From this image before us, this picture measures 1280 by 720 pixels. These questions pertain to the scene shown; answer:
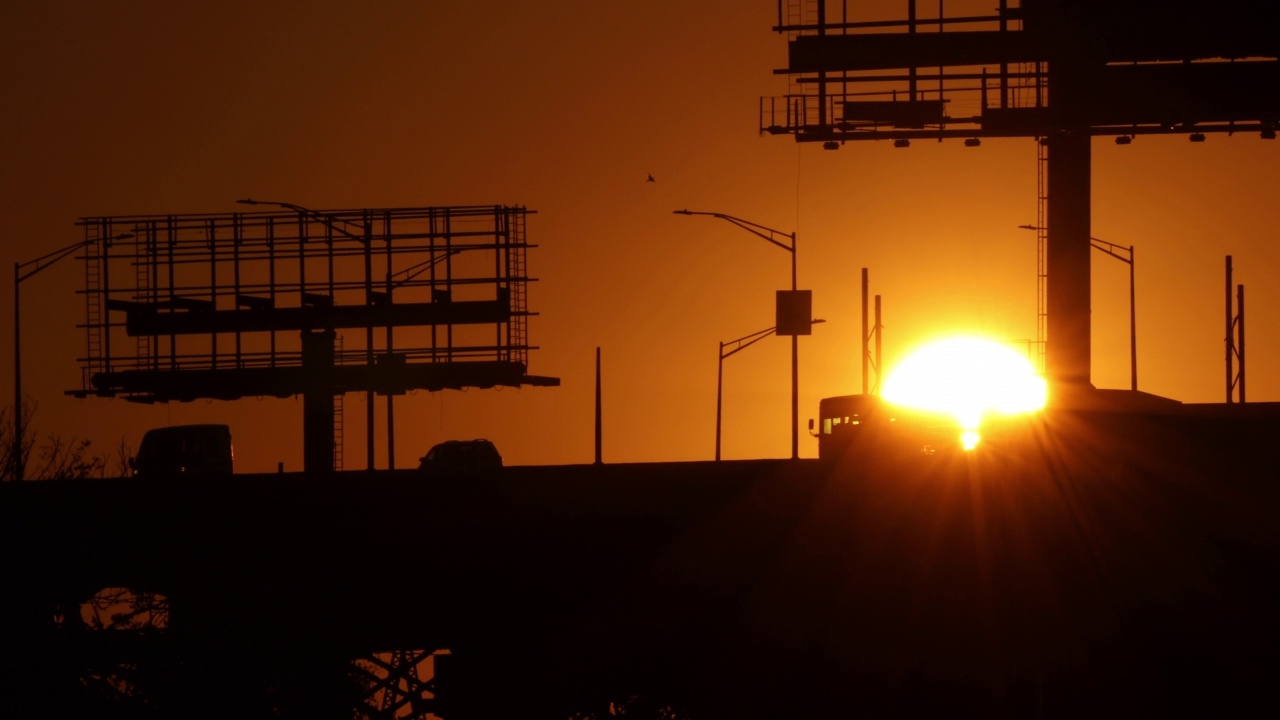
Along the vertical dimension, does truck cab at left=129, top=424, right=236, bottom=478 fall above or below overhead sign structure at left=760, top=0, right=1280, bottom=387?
below

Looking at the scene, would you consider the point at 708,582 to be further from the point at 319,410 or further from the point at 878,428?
the point at 319,410

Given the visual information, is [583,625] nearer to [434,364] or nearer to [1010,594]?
[1010,594]

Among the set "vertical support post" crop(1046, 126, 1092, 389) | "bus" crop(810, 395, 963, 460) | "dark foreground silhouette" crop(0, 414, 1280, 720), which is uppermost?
"vertical support post" crop(1046, 126, 1092, 389)

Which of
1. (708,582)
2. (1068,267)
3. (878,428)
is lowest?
(708,582)

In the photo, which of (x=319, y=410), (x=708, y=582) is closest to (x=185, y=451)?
(x=319, y=410)

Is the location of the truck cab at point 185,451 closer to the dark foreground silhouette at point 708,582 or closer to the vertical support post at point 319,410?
the vertical support post at point 319,410

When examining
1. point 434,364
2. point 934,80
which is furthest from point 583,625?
point 434,364

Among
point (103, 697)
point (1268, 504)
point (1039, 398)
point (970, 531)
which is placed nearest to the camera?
point (1268, 504)

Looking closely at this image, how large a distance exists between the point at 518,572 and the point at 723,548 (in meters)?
3.54

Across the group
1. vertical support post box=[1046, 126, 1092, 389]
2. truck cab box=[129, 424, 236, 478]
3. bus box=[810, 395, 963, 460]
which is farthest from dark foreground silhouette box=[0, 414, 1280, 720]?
vertical support post box=[1046, 126, 1092, 389]

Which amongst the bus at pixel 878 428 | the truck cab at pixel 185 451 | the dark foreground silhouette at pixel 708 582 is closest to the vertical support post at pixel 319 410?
the truck cab at pixel 185 451

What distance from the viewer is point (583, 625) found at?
3369 centimetres

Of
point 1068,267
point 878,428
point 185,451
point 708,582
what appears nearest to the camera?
point 708,582

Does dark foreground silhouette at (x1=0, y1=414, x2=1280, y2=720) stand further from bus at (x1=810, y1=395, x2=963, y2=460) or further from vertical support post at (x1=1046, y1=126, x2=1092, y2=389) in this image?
vertical support post at (x1=1046, y1=126, x2=1092, y2=389)
